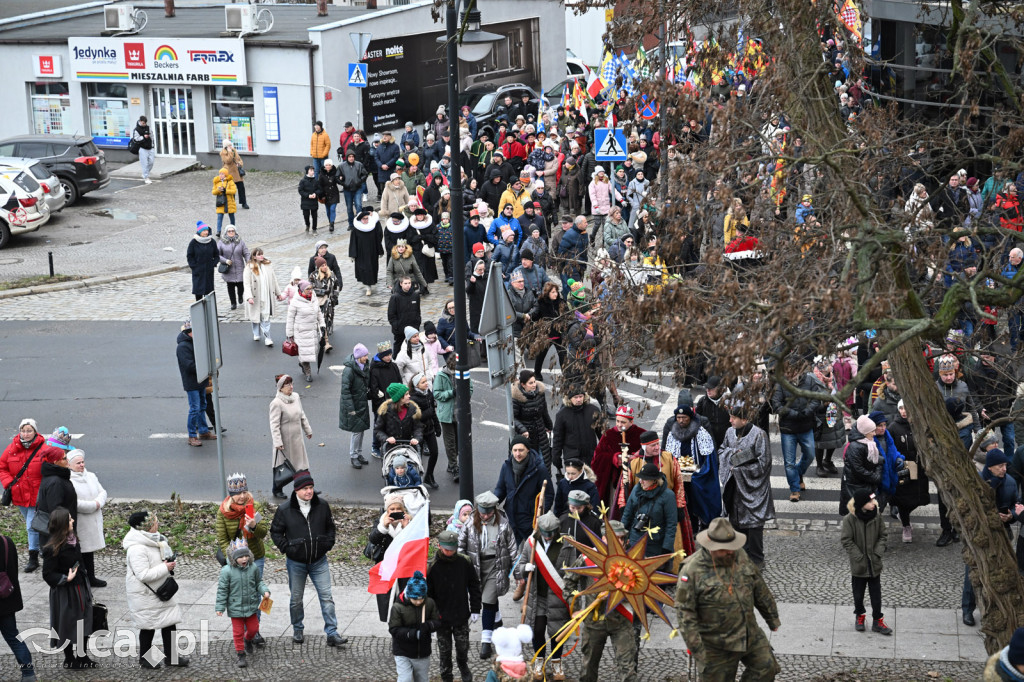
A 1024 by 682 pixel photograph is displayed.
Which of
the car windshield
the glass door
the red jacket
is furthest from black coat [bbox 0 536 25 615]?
the glass door

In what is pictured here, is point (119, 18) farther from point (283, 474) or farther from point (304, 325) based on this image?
point (283, 474)

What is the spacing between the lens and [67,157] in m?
31.9

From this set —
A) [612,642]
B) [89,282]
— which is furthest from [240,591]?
[89,282]

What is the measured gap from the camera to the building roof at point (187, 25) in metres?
36.8

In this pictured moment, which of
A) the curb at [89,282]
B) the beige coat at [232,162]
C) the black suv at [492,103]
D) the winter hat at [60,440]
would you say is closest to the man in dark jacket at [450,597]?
the winter hat at [60,440]

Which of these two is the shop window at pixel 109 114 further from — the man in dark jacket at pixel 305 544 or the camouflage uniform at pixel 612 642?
the camouflage uniform at pixel 612 642

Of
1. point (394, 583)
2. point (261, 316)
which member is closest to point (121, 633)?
point (394, 583)

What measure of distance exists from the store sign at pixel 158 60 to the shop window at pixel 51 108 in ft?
3.01

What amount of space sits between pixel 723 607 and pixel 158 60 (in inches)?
1227

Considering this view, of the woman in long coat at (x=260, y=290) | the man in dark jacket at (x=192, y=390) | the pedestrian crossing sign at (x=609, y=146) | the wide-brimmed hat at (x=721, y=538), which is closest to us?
the wide-brimmed hat at (x=721, y=538)

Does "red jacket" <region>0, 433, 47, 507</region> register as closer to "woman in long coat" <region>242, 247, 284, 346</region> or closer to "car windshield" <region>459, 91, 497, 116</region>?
"woman in long coat" <region>242, 247, 284, 346</region>

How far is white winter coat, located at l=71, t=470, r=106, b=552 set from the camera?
39.7 ft

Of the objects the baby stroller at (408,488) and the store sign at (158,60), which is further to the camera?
the store sign at (158,60)

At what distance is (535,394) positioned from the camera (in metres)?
14.1
